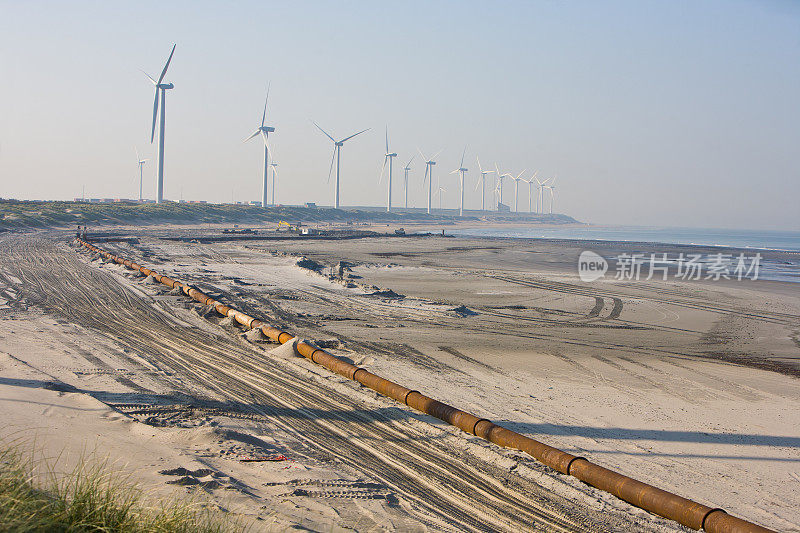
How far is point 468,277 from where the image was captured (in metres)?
34.6

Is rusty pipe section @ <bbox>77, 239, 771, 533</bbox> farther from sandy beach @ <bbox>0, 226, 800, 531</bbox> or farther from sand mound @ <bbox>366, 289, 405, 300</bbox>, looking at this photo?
sand mound @ <bbox>366, 289, 405, 300</bbox>

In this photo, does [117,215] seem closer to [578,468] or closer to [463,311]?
[463,311]

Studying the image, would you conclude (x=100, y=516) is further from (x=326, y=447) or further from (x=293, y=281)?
(x=293, y=281)

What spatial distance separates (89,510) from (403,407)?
6091mm

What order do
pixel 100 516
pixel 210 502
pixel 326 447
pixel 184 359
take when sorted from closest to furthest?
pixel 100 516
pixel 210 502
pixel 326 447
pixel 184 359

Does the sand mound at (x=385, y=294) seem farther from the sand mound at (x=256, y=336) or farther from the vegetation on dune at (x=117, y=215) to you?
the vegetation on dune at (x=117, y=215)

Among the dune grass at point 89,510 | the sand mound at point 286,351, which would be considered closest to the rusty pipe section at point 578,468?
the sand mound at point 286,351

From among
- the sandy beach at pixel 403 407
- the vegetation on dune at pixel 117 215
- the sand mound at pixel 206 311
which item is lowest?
the sandy beach at pixel 403 407

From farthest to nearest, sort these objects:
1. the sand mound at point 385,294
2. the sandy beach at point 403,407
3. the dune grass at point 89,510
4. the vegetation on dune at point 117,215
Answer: the vegetation on dune at point 117,215 < the sand mound at point 385,294 < the sandy beach at point 403,407 < the dune grass at point 89,510

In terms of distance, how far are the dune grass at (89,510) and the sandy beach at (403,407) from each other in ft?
2.21

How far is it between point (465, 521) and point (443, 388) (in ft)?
18.1

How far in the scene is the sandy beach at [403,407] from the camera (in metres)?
7.10

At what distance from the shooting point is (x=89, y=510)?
508 centimetres

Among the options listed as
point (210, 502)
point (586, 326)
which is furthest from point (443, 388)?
point (586, 326)
